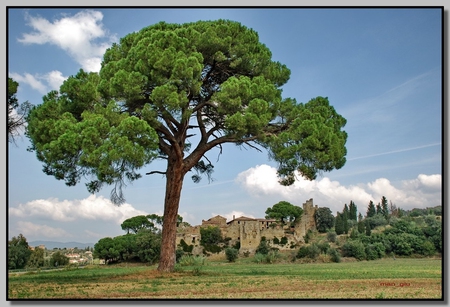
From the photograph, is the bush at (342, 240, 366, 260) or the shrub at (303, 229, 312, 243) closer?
the bush at (342, 240, 366, 260)

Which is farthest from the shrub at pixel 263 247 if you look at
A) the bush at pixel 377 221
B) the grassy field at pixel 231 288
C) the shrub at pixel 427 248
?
the grassy field at pixel 231 288

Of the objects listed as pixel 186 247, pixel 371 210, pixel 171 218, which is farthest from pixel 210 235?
pixel 171 218

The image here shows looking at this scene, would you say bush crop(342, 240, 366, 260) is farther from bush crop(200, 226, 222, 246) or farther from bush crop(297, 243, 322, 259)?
bush crop(200, 226, 222, 246)

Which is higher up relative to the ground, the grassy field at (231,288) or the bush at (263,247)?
the bush at (263,247)

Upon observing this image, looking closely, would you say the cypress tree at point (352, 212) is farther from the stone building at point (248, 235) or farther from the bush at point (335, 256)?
the bush at point (335, 256)

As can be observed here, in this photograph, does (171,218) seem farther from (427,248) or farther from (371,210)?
(371,210)

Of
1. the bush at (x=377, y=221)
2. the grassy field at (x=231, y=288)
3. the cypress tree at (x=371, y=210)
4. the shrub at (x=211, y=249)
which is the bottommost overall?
the grassy field at (x=231, y=288)

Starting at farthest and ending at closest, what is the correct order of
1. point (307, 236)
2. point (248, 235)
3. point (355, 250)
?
point (307, 236), point (248, 235), point (355, 250)

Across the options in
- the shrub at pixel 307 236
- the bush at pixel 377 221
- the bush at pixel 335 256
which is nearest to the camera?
the bush at pixel 335 256

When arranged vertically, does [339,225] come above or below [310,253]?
above

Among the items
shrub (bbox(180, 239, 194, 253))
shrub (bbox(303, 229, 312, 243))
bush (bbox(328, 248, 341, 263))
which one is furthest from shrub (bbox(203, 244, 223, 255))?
bush (bbox(328, 248, 341, 263))

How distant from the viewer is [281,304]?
770 cm

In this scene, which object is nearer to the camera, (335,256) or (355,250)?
(335,256)

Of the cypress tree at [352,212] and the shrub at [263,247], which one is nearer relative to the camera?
the shrub at [263,247]
